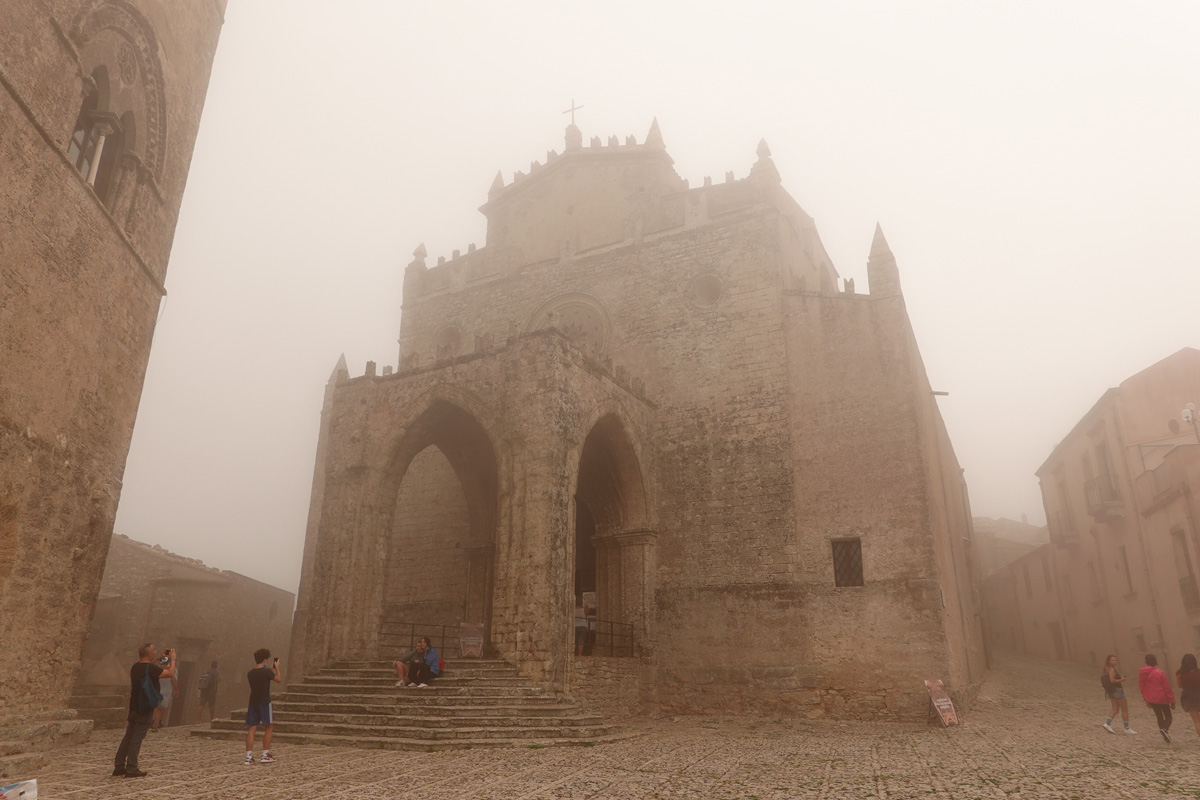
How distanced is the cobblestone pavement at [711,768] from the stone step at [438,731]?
57 centimetres

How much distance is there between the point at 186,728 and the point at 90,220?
886cm

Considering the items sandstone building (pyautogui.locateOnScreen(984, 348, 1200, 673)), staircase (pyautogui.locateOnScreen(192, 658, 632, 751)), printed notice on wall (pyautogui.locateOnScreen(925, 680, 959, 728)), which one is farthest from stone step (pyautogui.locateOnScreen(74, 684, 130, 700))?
sandstone building (pyautogui.locateOnScreen(984, 348, 1200, 673))

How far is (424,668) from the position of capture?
11.4m

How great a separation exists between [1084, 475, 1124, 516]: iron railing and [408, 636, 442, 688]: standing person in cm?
1996

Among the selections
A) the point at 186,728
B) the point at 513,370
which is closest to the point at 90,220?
the point at 513,370

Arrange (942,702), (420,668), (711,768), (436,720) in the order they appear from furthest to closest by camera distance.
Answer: (942,702) < (420,668) < (436,720) < (711,768)

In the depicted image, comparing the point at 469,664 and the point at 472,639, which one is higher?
the point at 472,639

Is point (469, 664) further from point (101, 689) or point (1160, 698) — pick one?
point (101, 689)

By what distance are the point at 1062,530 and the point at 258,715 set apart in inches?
1114

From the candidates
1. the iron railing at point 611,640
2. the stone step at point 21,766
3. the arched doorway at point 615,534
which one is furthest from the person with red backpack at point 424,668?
the stone step at point 21,766

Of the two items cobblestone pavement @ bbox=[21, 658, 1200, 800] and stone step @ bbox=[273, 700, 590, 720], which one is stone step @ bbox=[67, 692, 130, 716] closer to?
cobblestone pavement @ bbox=[21, 658, 1200, 800]

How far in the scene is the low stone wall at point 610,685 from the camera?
1282 cm

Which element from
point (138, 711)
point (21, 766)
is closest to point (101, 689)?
point (138, 711)

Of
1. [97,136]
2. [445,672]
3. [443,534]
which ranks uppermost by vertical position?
[97,136]
